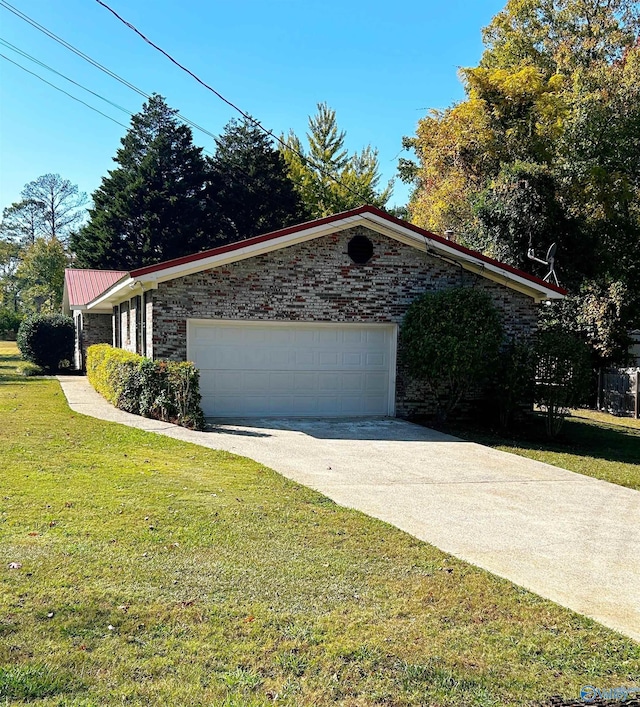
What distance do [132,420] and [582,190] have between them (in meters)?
16.2

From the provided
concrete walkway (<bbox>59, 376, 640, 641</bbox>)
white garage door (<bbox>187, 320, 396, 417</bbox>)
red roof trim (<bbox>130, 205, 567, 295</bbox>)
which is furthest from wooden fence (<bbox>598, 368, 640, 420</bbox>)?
concrete walkway (<bbox>59, 376, 640, 641</bbox>)

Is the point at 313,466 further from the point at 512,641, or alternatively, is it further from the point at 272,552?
the point at 512,641

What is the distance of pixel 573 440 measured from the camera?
12734mm

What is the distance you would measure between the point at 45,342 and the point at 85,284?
316 centimetres

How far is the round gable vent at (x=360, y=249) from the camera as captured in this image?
516 inches

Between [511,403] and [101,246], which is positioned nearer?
[511,403]

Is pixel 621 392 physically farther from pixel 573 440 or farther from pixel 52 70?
pixel 52 70

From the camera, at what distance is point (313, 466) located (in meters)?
8.51

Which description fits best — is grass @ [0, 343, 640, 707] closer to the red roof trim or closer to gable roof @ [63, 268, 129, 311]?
the red roof trim

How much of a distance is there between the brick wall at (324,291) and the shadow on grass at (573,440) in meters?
1.93

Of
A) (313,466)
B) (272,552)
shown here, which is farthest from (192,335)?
(272,552)

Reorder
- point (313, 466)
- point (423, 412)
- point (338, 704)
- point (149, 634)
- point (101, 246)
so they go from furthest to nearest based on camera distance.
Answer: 1. point (101, 246)
2. point (423, 412)
3. point (313, 466)
4. point (149, 634)
5. point (338, 704)

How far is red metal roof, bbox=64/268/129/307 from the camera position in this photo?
23572mm

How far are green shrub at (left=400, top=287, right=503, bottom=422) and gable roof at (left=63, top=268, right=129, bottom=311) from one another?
14.1 meters
